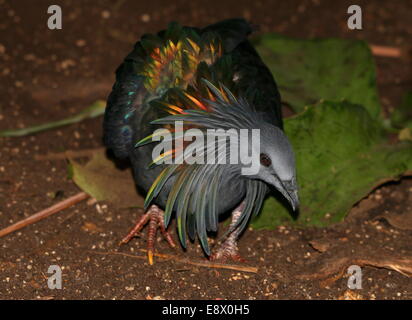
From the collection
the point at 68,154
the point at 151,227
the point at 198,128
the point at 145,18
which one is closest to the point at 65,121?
the point at 68,154

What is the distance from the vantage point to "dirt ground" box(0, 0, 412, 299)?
5281 mm

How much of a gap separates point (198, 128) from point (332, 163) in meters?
1.59

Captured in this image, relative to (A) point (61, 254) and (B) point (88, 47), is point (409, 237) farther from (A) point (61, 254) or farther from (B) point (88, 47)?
(B) point (88, 47)

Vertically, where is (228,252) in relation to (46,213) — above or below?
below

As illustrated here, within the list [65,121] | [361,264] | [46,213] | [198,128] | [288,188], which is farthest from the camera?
[65,121]

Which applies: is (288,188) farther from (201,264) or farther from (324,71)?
(324,71)

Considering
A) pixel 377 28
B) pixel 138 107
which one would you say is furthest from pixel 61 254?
pixel 377 28

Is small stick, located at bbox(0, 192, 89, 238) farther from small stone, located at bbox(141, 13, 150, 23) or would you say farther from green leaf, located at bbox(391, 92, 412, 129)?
green leaf, located at bbox(391, 92, 412, 129)

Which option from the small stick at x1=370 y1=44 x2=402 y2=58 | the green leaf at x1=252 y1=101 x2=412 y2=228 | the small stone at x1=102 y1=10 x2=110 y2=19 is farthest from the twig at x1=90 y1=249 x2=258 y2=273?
the small stick at x1=370 y1=44 x2=402 y2=58

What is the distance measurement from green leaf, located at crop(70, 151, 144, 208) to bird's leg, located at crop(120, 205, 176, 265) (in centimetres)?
20

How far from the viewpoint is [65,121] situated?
6.73 metres

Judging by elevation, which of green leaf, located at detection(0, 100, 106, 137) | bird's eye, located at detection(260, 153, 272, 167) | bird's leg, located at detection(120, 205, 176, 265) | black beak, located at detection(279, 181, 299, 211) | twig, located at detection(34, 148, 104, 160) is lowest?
bird's leg, located at detection(120, 205, 176, 265)

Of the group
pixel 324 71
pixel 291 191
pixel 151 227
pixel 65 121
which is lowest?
pixel 151 227

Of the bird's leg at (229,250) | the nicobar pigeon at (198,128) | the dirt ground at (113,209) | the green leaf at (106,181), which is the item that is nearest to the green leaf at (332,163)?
the dirt ground at (113,209)
